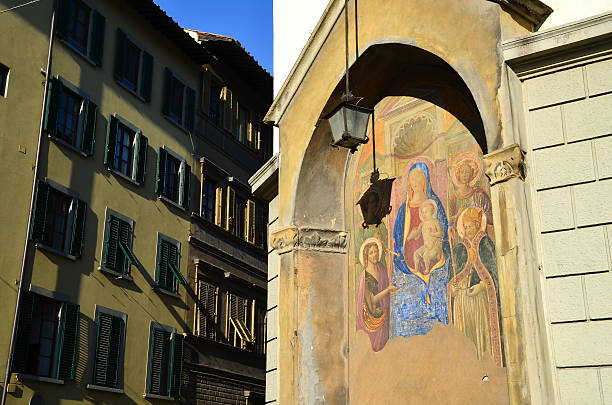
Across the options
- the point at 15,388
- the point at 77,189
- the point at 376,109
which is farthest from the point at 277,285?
the point at 77,189

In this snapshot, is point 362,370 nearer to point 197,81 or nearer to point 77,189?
point 77,189

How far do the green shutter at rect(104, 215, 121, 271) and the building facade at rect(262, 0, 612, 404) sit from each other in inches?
427

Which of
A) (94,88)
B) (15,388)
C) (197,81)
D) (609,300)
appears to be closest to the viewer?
(609,300)

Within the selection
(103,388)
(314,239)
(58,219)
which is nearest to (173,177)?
(58,219)

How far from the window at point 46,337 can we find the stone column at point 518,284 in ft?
44.5

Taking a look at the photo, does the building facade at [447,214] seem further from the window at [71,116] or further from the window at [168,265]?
the window at [168,265]

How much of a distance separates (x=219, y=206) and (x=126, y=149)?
5.30 metres

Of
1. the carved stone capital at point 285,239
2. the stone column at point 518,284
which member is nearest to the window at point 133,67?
the carved stone capital at point 285,239

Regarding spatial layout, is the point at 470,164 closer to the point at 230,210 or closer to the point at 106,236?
the point at 106,236

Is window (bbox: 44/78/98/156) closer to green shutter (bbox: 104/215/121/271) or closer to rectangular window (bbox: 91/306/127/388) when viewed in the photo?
green shutter (bbox: 104/215/121/271)

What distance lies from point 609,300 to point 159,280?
18313 millimetres

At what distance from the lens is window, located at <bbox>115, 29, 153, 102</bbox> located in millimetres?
22859

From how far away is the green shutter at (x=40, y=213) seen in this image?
59.5 feet

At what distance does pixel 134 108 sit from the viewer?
2323 cm
